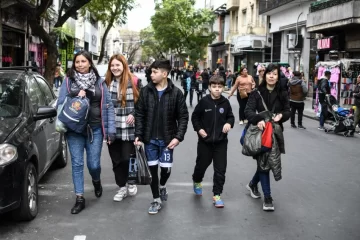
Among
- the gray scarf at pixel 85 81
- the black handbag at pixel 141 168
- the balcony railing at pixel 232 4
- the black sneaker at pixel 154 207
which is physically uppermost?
the balcony railing at pixel 232 4

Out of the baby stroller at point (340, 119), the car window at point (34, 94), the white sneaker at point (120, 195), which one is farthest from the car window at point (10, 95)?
the baby stroller at point (340, 119)

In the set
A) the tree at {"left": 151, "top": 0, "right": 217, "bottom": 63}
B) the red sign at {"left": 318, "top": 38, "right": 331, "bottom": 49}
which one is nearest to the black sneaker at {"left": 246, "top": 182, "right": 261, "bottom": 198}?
the red sign at {"left": 318, "top": 38, "right": 331, "bottom": 49}

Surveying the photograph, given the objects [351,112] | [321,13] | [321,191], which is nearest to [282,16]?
[321,13]

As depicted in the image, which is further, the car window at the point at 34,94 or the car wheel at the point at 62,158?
the car wheel at the point at 62,158

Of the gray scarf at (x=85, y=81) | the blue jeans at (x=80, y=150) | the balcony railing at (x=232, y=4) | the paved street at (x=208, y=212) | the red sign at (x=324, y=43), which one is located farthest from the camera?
the balcony railing at (x=232, y=4)

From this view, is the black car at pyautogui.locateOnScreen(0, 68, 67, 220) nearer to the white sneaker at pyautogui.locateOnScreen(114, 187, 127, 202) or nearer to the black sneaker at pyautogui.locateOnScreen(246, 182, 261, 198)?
the white sneaker at pyautogui.locateOnScreen(114, 187, 127, 202)

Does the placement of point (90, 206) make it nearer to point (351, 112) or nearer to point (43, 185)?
point (43, 185)

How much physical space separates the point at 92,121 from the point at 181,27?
157ft

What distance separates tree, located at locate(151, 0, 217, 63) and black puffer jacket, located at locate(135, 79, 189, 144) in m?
44.8

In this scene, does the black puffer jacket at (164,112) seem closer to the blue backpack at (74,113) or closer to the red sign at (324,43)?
the blue backpack at (74,113)

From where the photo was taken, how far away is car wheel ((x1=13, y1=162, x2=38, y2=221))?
469 cm

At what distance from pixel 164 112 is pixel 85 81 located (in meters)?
0.94

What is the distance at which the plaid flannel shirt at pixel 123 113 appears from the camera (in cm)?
544

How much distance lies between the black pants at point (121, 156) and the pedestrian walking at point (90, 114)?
0.23 m
